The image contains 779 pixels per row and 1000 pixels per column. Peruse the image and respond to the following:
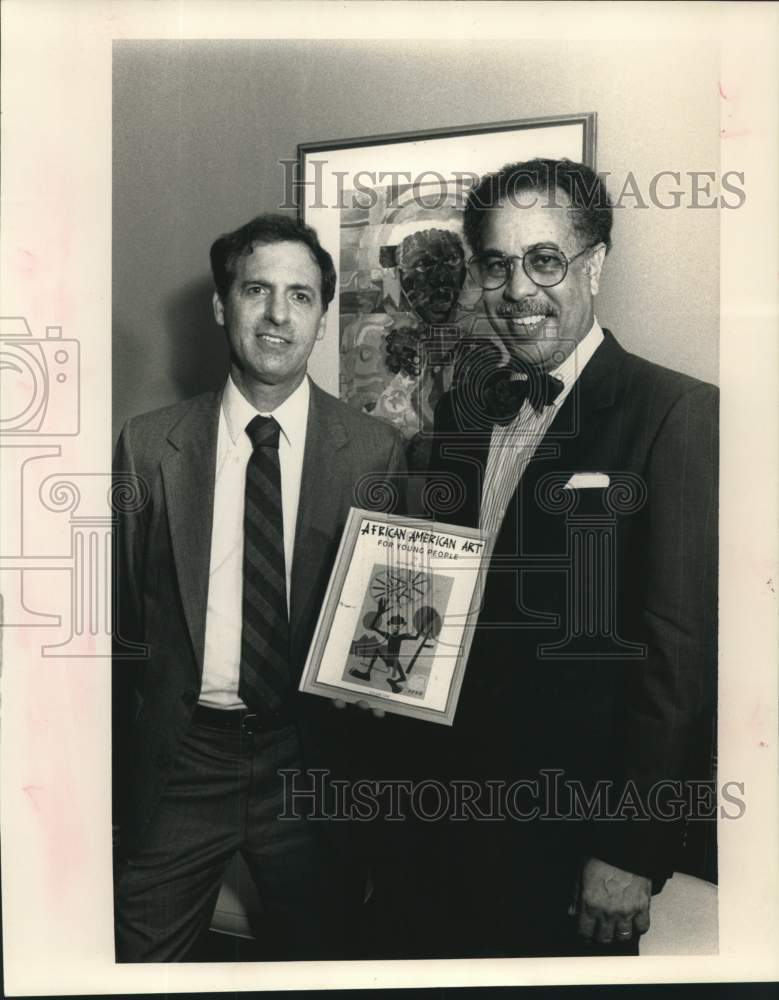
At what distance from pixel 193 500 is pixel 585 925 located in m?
1.02

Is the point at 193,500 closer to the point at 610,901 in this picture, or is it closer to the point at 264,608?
the point at 264,608

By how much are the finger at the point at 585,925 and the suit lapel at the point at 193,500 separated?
0.80 meters

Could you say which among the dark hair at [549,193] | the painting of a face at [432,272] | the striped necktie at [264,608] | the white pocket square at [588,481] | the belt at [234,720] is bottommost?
the belt at [234,720]

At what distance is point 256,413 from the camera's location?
1.69 m

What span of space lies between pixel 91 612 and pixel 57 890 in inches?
19.9

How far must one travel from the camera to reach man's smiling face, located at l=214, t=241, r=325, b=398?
5.47 feet

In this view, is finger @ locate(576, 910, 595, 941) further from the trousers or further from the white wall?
the white wall

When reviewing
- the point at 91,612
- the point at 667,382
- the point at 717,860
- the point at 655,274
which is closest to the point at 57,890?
the point at 91,612

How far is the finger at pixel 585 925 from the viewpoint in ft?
5.55

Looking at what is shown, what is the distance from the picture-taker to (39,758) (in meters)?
1.73

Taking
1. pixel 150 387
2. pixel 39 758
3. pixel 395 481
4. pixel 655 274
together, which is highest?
pixel 655 274

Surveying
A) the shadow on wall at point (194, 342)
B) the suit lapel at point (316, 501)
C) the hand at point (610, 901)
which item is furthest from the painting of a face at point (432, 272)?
the hand at point (610, 901)

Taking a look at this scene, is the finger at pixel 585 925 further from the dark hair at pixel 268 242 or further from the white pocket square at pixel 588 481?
the dark hair at pixel 268 242

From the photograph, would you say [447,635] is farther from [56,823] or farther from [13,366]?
[13,366]
